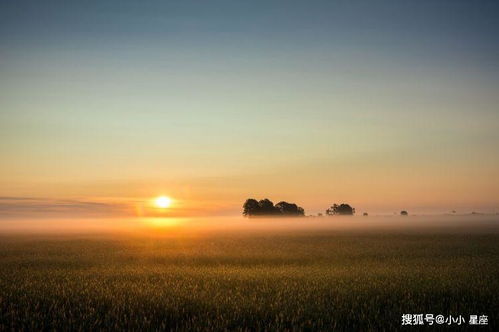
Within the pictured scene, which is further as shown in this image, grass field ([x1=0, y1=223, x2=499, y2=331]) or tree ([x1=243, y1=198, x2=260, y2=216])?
tree ([x1=243, y1=198, x2=260, y2=216])

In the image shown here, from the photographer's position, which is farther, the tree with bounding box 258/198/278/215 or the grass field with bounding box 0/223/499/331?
the tree with bounding box 258/198/278/215

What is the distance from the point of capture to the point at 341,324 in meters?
9.59

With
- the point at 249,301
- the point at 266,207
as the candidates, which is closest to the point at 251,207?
the point at 266,207

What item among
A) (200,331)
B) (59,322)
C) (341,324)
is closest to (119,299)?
(59,322)

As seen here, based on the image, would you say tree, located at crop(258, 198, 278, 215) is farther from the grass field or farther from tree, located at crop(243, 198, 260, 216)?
the grass field

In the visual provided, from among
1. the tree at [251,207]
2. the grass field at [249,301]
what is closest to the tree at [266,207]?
the tree at [251,207]

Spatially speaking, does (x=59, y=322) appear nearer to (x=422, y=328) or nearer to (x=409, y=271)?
(x=422, y=328)

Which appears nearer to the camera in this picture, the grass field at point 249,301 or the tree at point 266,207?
the grass field at point 249,301

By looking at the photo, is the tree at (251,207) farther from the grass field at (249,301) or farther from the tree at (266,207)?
the grass field at (249,301)

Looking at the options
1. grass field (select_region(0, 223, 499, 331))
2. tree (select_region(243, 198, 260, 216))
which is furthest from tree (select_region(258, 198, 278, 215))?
grass field (select_region(0, 223, 499, 331))

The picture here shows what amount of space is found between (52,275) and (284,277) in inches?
452

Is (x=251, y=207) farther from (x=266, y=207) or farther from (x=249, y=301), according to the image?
(x=249, y=301)

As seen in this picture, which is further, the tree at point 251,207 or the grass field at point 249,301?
the tree at point 251,207

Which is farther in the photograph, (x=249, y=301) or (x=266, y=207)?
(x=266, y=207)
